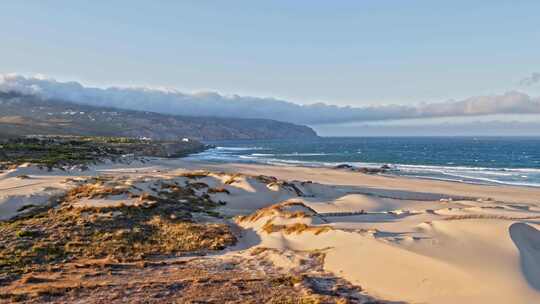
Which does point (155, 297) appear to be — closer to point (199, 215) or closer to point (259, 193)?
point (199, 215)

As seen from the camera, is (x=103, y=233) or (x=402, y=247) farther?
(x=103, y=233)

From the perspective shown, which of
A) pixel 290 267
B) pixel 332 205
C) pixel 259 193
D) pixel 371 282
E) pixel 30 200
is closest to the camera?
pixel 371 282

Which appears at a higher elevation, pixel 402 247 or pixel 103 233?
pixel 402 247

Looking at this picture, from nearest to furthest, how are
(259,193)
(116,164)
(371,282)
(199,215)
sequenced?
(371,282) < (199,215) < (259,193) < (116,164)

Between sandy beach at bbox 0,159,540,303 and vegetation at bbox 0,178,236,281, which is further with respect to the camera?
vegetation at bbox 0,178,236,281

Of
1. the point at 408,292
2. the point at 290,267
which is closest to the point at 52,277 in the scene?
the point at 290,267

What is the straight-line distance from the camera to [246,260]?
1669 centimetres

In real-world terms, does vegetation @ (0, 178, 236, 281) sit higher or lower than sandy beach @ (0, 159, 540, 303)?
lower

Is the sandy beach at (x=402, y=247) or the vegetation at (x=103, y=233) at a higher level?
the sandy beach at (x=402, y=247)

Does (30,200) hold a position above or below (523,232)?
below

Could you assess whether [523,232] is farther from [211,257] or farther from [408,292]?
[211,257]

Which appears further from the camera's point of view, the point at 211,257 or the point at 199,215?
the point at 199,215

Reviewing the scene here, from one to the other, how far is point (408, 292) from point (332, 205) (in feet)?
67.1

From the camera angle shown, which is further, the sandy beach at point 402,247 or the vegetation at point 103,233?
the vegetation at point 103,233
